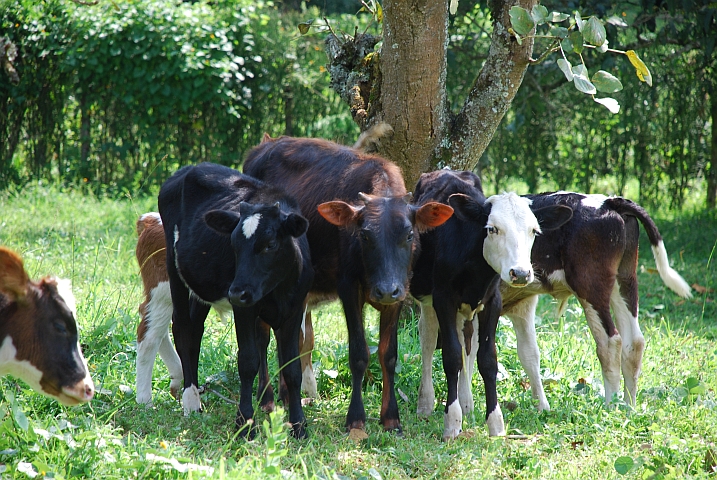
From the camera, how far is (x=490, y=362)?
5383mm

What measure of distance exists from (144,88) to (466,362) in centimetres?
951

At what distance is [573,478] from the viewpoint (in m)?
4.54

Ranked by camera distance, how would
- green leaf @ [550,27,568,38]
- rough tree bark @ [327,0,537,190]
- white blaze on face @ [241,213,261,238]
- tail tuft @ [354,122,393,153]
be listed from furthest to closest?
tail tuft @ [354,122,393,153]
rough tree bark @ [327,0,537,190]
green leaf @ [550,27,568,38]
white blaze on face @ [241,213,261,238]

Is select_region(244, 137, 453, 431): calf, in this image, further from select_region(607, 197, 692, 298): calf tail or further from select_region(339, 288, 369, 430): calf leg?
select_region(607, 197, 692, 298): calf tail

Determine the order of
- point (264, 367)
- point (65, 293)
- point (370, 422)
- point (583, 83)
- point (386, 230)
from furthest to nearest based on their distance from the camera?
1. point (264, 367)
2. point (370, 422)
3. point (583, 83)
4. point (386, 230)
5. point (65, 293)

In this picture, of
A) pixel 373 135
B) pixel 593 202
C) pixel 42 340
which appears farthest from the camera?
pixel 373 135

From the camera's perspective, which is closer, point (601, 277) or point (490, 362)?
point (490, 362)

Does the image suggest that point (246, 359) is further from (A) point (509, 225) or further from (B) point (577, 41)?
(B) point (577, 41)

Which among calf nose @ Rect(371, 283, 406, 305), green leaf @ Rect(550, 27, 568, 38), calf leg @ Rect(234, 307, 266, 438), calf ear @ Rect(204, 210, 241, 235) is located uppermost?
green leaf @ Rect(550, 27, 568, 38)

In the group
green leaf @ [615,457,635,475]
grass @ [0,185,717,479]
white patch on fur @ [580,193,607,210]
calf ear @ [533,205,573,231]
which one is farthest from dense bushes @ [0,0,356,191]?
green leaf @ [615,457,635,475]

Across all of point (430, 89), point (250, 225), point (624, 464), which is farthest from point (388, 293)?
point (430, 89)

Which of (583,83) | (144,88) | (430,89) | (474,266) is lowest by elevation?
(474,266)

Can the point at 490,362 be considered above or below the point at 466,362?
above

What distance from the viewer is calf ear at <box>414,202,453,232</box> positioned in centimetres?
515
